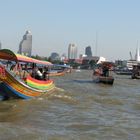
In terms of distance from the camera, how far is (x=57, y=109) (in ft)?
71.5

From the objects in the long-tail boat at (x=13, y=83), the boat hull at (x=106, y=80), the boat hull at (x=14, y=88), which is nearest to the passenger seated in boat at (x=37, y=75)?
the long-tail boat at (x=13, y=83)

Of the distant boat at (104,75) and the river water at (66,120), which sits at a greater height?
the distant boat at (104,75)

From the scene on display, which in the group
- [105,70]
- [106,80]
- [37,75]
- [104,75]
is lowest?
[106,80]

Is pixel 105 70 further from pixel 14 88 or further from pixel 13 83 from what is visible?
pixel 13 83

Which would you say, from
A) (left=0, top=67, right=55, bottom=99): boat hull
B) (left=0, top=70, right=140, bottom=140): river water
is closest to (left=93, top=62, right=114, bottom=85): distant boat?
(left=0, top=70, right=140, bottom=140): river water

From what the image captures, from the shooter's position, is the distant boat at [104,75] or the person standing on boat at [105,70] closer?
the distant boat at [104,75]

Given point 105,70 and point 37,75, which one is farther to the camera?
point 105,70

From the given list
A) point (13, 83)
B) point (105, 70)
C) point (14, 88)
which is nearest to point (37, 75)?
point (14, 88)

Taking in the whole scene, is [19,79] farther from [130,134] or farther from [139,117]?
→ [130,134]

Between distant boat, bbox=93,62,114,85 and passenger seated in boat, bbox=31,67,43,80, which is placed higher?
passenger seated in boat, bbox=31,67,43,80

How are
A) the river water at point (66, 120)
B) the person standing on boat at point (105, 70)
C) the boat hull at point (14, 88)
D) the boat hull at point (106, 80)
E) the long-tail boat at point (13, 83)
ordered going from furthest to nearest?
the person standing on boat at point (105, 70) → the boat hull at point (106, 80) → the boat hull at point (14, 88) → the long-tail boat at point (13, 83) → the river water at point (66, 120)

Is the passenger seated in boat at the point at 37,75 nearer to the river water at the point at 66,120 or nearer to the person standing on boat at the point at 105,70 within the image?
the river water at the point at 66,120

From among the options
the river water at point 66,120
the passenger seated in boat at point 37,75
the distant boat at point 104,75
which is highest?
the passenger seated in boat at point 37,75

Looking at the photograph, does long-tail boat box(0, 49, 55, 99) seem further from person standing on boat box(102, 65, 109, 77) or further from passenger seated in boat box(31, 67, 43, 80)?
person standing on boat box(102, 65, 109, 77)
